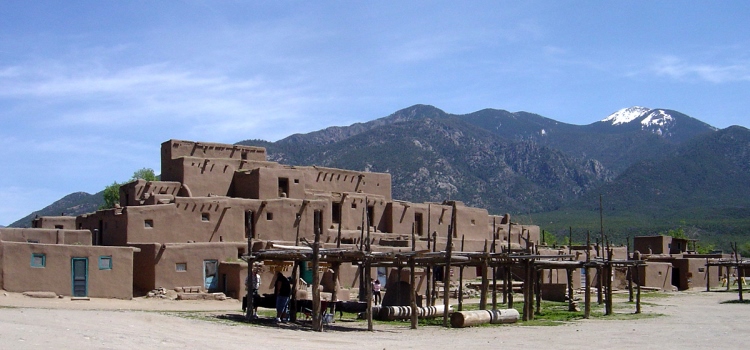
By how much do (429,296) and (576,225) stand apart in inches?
3096

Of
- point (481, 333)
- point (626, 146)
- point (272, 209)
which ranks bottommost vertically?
point (481, 333)

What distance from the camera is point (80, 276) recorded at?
30.9 meters

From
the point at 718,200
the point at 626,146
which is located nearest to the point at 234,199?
the point at 718,200

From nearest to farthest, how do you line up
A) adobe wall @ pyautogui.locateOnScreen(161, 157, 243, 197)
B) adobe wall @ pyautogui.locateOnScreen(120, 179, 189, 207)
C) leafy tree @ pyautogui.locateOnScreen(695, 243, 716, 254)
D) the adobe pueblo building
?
1. the adobe pueblo building
2. adobe wall @ pyautogui.locateOnScreen(120, 179, 189, 207)
3. adobe wall @ pyautogui.locateOnScreen(161, 157, 243, 197)
4. leafy tree @ pyautogui.locateOnScreen(695, 243, 716, 254)

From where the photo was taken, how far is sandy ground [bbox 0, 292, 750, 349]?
1753 cm

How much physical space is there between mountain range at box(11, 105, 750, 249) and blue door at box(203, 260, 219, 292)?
247ft

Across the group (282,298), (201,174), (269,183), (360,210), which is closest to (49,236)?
(201,174)

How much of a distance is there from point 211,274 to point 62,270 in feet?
21.4

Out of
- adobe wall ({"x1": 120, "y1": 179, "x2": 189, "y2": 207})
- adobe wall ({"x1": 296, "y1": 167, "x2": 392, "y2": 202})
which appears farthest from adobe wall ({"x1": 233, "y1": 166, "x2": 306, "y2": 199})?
adobe wall ({"x1": 120, "y1": 179, "x2": 189, "y2": 207})

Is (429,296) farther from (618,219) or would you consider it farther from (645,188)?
(645,188)

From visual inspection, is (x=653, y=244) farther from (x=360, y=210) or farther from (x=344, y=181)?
(x=360, y=210)

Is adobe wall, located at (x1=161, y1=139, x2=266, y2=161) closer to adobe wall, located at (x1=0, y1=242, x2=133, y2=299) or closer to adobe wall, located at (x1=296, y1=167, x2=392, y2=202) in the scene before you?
adobe wall, located at (x1=296, y1=167, x2=392, y2=202)

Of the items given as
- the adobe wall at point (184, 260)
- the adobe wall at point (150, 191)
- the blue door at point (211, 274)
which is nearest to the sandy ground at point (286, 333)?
the adobe wall at point (184, 260)

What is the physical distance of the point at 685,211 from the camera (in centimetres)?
11569
